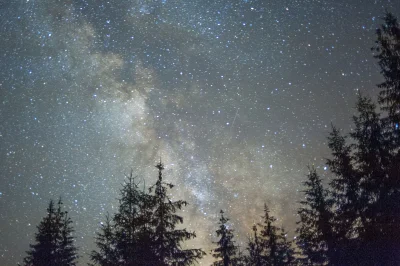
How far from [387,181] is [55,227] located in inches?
945

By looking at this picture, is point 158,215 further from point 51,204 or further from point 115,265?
point 51,204

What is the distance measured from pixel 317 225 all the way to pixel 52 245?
20.6 metres

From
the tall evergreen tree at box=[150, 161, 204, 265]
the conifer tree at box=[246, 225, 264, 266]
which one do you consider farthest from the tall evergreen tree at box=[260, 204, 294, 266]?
the tall evergreen tree at box=[150, 161, 204, 265]

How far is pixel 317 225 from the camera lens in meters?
20.3

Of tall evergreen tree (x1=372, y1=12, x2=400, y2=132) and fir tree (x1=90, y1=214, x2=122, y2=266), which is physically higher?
tall evergreen tree (x1=372, y1=12, x2=400, y2=132)

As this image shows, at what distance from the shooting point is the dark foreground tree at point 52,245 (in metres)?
23.4

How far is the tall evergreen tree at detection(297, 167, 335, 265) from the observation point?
1959cm

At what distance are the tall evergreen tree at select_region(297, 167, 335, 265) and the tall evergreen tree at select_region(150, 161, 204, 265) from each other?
836cm

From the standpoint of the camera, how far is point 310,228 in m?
20.8

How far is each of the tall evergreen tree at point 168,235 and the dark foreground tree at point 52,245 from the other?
1189 cm

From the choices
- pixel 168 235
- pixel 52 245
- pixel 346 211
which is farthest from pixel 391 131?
pixel 52 245

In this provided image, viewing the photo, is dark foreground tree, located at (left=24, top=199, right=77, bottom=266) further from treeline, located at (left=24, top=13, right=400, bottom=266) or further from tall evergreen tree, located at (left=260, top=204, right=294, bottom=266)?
tall evergreen tree, located at (left=260, top=204, right=294, bottom=266)

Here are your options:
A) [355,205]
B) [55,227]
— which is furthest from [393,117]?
[55,227]

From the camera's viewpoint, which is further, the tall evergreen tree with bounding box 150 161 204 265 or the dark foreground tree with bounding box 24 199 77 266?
the dark foreground tree with bounding box 24 199 77 266
